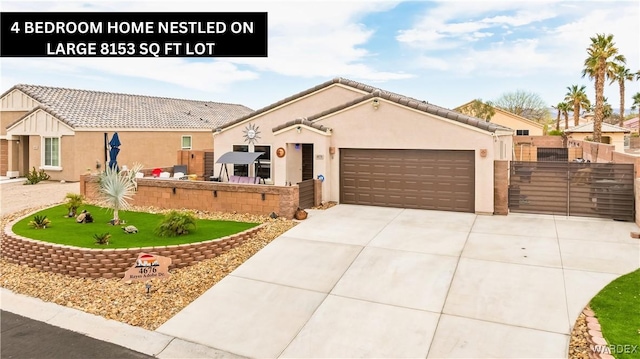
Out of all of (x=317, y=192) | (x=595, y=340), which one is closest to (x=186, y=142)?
(x=317, y=192)

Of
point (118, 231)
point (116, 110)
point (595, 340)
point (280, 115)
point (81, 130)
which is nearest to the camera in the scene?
point (595, 340)

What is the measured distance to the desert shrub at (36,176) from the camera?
25759 mm

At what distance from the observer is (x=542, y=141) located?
45.1m

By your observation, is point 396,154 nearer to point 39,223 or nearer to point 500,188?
point 500,188

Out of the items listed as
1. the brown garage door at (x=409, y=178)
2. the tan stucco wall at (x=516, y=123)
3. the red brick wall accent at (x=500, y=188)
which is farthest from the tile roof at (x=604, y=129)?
the brown garage door at (x=409, y=178)

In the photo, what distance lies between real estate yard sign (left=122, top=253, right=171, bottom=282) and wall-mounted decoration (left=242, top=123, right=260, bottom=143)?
13.0 meters

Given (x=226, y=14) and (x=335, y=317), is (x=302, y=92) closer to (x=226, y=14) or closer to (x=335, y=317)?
(x=226, y=14)

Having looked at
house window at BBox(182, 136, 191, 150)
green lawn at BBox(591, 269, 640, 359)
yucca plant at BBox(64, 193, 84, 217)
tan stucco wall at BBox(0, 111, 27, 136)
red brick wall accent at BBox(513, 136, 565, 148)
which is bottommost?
green lawn at BBox(591, 269, 640, 359)

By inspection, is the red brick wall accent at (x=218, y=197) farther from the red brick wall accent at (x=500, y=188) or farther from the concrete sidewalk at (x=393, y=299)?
the red brick wall accent at (x=500, y=188)

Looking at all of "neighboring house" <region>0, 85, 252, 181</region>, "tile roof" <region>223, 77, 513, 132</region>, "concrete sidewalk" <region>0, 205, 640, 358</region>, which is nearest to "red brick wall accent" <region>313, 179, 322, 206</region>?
"tile roof" <region>223, 77, 513, 132</region>

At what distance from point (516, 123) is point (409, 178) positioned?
42.5 metres

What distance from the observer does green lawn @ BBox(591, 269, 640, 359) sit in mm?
6382

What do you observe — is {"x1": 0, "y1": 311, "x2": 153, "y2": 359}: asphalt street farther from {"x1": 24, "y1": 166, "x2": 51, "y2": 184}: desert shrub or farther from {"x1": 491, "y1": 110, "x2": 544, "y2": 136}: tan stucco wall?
{"x1": 491, "y1": 110, "x2": 544, "y2": 136}: tan stucco wall

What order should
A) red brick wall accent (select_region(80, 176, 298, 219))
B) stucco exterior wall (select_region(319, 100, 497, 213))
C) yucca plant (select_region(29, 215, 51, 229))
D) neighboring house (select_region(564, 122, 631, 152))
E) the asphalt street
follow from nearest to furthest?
the asphalt street < yucca plant (select_region(29, 215, 51, 229)) < red brick wall accent (select_region(80, 176, 298, 219)) < stucco exterior wall (select_region(319, 100, 497, 213)) < neighboring house (select_region(564, 122, 631, 152))
